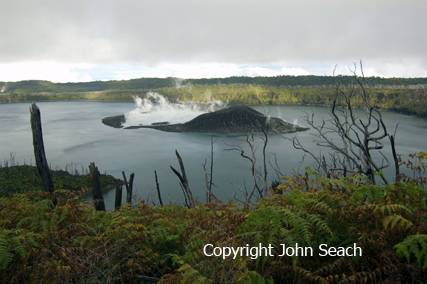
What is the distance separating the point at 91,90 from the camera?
130125 mm

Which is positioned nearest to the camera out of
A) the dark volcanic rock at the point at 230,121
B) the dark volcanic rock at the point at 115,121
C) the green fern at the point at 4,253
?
the green fern at the point at 4,253

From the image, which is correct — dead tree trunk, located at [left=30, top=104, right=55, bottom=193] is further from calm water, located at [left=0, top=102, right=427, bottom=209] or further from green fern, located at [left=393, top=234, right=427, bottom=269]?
green fern, located at [left=393, top=234, right=427, bottom=269]

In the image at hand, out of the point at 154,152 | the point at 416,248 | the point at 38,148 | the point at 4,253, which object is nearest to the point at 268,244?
the point at 416,248

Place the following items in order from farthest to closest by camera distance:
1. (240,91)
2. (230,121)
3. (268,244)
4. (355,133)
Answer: (240,91) < (230,121) < (355,133) < (268,244)

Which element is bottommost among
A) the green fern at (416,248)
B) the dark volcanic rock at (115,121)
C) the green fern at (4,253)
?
the dark volcanic rock at (115,121)

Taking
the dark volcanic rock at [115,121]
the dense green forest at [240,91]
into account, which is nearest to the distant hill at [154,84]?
the dense green forest at [240,91]

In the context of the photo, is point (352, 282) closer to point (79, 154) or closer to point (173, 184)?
point (173, 184)

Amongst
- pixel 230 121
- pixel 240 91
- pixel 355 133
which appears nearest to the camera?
pixel 355 133

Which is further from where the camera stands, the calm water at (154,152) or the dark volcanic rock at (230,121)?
the dark volcanic rock at (230,121)

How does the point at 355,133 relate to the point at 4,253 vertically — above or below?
above

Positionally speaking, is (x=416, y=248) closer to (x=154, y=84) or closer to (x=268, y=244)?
(x=268, y=244)

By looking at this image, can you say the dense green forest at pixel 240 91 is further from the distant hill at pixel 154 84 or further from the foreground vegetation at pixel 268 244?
the foreground vegetation at pixel 268 244

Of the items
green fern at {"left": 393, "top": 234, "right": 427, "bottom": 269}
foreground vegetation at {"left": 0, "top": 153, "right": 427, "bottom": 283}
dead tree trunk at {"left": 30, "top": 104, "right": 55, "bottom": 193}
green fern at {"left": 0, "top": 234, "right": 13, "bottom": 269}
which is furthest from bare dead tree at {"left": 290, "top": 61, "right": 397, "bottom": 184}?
dead tree trunk at {"left": 30, "top": 104, "right": 55, "bottom": 193}

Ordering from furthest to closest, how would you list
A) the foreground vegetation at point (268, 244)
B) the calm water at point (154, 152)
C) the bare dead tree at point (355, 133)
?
the calm water at point (154, 152), the bare dead tree at point (355, 133), the foreground vegetation at point (268, 244)
